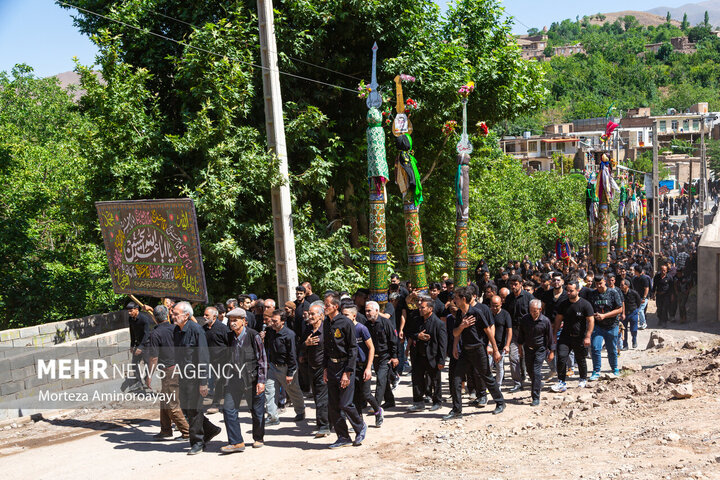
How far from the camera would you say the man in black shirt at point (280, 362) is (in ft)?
31.9

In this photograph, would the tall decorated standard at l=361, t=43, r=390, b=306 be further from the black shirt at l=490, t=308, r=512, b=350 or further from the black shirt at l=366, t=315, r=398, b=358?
the black shirt at l=366, t=315, r=398, b=358

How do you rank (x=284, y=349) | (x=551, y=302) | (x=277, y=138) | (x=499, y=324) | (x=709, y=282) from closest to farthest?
(x=284, y=349) < (x=499, y=324) < (x=551, y=302) < (x=277, y=138) < (x=709, y=282)

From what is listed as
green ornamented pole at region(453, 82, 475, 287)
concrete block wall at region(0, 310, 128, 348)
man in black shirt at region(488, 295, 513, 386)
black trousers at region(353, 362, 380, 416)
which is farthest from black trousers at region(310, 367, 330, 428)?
concrete block wall at region(0, 310, 128, 348)

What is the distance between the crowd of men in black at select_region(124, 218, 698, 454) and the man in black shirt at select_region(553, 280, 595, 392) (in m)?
0.02

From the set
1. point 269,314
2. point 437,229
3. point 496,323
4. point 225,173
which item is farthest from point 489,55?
point 269,314

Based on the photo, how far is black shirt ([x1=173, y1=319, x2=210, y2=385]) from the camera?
8.70 m

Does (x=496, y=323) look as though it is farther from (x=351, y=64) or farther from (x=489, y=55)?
(x=489, y=55)

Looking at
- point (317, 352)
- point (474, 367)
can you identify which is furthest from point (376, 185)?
point (317, 352)

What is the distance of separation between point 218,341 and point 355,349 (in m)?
1.79

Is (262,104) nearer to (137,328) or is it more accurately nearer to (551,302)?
(137,328)

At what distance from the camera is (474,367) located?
9945 mm

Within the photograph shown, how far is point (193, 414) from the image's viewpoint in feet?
29.3

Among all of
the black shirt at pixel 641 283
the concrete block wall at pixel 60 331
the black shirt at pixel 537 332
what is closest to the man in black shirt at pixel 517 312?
the black shirt at pixel 537 332

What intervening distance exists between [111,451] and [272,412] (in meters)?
2.15
